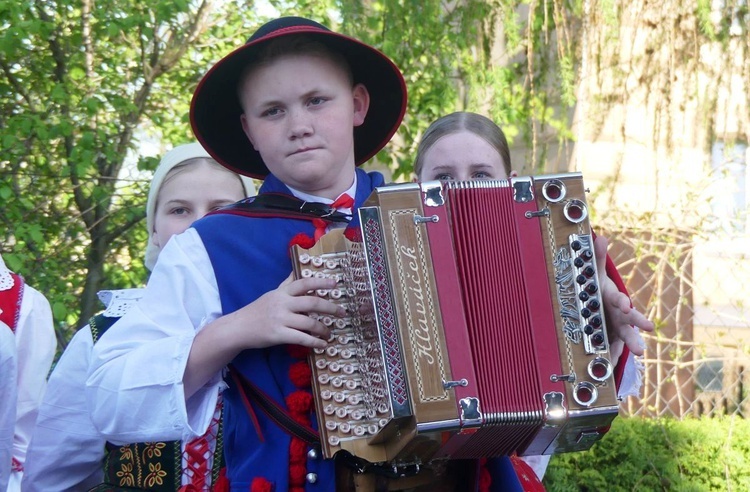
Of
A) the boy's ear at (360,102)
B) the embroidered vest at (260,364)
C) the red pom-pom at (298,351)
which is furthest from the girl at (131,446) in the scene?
the boy's ear at (360,102)

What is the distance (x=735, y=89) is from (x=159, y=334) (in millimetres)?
4911

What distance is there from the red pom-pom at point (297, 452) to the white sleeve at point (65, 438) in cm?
100

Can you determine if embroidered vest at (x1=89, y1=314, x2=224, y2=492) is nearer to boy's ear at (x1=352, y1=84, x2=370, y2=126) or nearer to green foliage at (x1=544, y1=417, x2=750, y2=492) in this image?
boy's ear at (x1=352, y1=84, x2=370, y2=126)

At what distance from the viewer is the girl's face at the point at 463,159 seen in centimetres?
308

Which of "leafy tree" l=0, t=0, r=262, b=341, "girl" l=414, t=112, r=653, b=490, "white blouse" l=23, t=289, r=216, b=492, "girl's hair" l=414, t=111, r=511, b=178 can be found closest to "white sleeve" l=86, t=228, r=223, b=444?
"white blouse" l=23, t=289, r=216, b=492

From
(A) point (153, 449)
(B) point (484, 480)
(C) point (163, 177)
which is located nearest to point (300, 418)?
(B) point (484, 480)

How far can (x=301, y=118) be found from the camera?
92.5 inches

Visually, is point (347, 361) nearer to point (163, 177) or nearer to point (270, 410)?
point (270, 410)

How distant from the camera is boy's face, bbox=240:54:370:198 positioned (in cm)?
237

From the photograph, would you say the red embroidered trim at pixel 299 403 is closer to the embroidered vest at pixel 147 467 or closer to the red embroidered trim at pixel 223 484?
the red embroidered trim at pixel 223 484

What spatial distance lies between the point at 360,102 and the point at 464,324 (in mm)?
Answer: 688

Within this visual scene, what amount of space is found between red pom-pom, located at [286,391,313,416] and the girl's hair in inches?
45.5

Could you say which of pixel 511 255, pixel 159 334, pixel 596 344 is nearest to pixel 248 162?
Answer: pixel 159 334

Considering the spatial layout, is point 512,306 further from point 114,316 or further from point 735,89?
point 735,89
